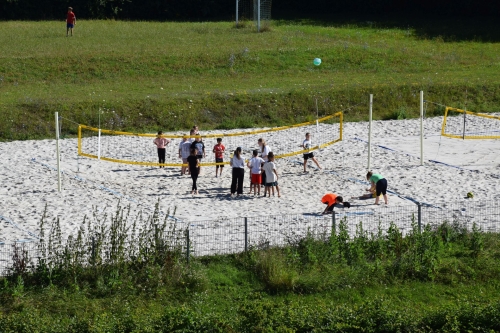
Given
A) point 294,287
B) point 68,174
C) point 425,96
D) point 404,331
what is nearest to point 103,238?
point 294,287

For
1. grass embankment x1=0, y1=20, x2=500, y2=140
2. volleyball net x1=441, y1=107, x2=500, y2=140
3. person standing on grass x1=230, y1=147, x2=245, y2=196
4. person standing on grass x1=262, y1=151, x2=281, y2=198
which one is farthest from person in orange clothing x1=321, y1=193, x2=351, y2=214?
grass embankment x1=0, y1=20, x2=500, y2=140

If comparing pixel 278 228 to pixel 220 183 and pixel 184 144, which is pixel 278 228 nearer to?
pixel 220 183

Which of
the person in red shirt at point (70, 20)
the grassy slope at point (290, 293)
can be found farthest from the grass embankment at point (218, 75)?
the grassy slope at point (290, 293)

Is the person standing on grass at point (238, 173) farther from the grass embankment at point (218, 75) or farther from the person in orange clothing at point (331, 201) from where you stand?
the grass embankment at point (218, 75)

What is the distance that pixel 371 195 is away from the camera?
21188mm

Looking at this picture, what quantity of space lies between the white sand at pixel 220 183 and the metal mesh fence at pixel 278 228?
0.73ft

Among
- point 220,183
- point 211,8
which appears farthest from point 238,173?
point 211,8

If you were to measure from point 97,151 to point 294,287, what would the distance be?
40.4 ft

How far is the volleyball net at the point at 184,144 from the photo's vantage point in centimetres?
2491

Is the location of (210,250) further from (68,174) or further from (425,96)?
(425,96)

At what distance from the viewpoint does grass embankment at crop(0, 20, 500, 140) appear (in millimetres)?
30797

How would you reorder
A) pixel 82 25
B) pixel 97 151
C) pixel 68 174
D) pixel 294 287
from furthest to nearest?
pixel 82 25 → pixel 97 151 → pixel 68 174 → pixel 294 287

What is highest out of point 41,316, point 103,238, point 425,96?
point 425,96

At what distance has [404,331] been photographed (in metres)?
13.3
